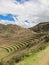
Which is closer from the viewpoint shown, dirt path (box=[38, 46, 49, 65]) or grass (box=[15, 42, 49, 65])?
grass (box=[15, 42, 49, 65])

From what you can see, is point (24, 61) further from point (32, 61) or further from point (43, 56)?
point (43, 56)

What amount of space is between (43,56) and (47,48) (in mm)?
2508

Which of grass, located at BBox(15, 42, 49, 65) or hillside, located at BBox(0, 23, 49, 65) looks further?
hillside, located at BBox(0, 23, 49, 65)

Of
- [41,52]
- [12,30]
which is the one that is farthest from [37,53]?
[12,30]

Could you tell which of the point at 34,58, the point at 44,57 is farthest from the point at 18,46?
the point at 34,58

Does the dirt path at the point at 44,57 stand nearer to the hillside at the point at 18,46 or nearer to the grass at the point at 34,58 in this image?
the grass at the point at 34,58

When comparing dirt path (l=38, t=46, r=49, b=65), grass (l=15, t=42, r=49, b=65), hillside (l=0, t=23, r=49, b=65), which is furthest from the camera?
hillside (l=0, t=23, r=49, b=65)

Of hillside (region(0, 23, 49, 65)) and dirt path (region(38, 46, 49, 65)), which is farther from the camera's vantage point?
hillside (region(0, 23, 49, 65))

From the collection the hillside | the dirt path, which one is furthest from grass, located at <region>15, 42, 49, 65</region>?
the hillside

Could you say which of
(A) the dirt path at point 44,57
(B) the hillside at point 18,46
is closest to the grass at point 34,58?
(A) the dirt path at point 44,57

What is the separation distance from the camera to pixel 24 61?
749 inches

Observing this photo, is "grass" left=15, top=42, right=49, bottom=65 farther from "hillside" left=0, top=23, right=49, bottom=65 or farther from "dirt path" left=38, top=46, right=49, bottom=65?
"hillside" left=0, top=23, right=49, bottom=65

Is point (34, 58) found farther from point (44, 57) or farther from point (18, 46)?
point (18, 46)

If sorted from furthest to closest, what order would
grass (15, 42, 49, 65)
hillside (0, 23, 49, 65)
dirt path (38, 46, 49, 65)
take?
hillside (0, 23, 49, 65) → dirt path (38, 46, 49, 65) → grass (15, 42, 49, 65)
